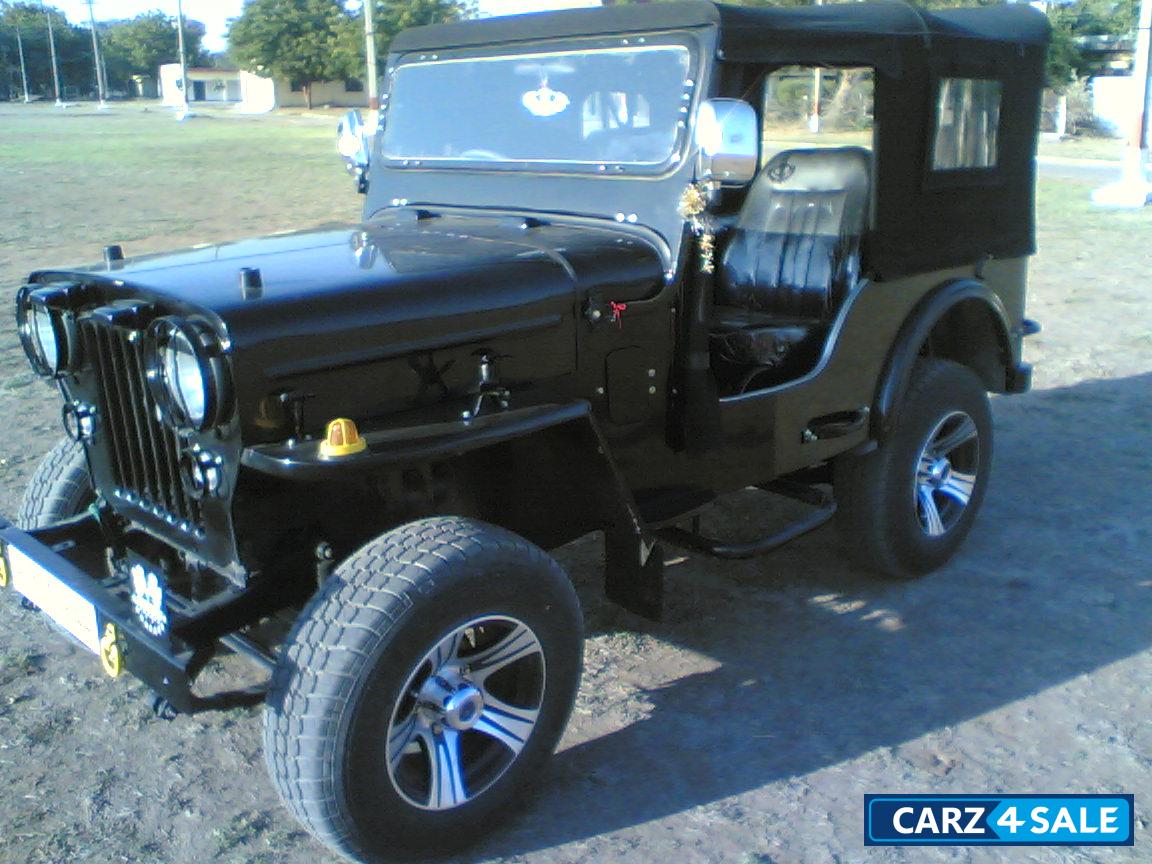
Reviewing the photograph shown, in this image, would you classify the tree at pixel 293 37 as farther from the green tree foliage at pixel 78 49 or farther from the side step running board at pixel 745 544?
the side step running board at pixel 745 544

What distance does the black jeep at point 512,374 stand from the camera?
259cm

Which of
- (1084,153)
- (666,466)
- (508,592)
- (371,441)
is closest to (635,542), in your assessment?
(666,466)

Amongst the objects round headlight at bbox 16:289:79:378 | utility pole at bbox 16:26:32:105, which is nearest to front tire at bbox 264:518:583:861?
round headlight at bbox 16:289:79:378

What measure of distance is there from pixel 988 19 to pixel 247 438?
10.6ft

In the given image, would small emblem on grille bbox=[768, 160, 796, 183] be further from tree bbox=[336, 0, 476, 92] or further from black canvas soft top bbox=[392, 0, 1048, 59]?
tree bbox=[336, 0, 476, 92]

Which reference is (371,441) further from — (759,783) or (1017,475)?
(1017,475)

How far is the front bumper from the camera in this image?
2.56 metres

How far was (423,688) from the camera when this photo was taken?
106 inches

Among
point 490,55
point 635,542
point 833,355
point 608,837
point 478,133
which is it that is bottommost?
point 608,837

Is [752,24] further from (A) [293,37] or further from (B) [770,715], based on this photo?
(A) [293,37]

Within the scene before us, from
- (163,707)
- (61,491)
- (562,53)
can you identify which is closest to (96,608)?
(163,707)

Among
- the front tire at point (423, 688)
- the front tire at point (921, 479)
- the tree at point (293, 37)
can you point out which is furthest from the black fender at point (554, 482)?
the tree at point (293, 37)

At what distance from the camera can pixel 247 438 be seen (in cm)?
257

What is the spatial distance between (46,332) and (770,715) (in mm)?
2315
